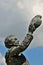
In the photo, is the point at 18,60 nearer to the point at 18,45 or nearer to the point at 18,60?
the point at 18,60

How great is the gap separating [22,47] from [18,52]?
41 cm

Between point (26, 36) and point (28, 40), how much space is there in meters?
0.19

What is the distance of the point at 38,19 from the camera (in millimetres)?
84188

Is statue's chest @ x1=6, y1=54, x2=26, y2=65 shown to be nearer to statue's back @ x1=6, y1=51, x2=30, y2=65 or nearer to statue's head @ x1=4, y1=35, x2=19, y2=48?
statue's back @ x1=6, y1=51, x2=30, y2=65

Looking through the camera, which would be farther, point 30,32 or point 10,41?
point 10,41

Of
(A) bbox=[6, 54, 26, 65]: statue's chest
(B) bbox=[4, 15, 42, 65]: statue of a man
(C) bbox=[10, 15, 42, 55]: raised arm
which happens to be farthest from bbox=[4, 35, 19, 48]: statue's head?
(C) bbox=[10, 15, 42, 55]: raised arm

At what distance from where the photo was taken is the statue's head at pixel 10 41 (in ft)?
279

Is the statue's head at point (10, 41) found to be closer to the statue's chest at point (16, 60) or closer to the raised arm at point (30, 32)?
the statue's chest at point (16, 60)

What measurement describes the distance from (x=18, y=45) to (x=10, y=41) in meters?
0.57

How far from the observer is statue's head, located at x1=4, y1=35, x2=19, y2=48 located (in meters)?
85.2

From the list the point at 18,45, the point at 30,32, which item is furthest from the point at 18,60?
the point at 30,32

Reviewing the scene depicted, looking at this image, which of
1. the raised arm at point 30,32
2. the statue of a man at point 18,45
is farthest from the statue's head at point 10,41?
the raised arm at point 30,32

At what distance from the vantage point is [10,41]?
8525cm

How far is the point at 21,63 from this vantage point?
8475cm
